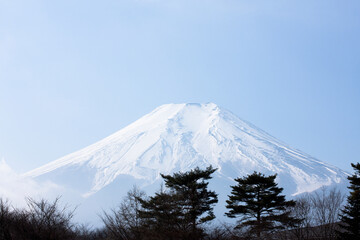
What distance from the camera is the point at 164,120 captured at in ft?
491

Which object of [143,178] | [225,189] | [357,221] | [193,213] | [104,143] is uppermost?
[104,143]

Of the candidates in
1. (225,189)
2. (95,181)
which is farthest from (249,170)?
(95,181)

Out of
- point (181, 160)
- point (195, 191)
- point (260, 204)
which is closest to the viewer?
point (195, 191)

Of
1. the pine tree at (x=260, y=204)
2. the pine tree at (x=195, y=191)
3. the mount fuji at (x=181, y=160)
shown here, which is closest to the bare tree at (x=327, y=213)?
the pine tree at (x=260, y=204)

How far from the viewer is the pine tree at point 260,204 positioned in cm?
2122

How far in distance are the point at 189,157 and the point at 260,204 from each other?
9804cm

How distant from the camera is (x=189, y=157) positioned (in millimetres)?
119562

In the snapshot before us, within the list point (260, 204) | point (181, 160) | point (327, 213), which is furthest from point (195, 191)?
point (181, 160)

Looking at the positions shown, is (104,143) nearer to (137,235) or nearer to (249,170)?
(249,170)

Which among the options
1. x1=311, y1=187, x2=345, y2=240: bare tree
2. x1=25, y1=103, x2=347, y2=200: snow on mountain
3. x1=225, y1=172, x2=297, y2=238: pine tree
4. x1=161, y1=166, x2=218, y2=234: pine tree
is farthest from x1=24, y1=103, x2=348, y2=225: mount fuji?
x1=161, y1=166, x2=218, y2=234: pine tree

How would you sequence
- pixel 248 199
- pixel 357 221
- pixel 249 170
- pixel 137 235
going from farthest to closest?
1. pixel 249 170
2. pixel 248 199
3. pixel 357 221
4. pixel 137 235

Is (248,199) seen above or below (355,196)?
above

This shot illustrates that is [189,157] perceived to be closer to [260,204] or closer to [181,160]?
[181,160]

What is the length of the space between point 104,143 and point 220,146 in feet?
129
